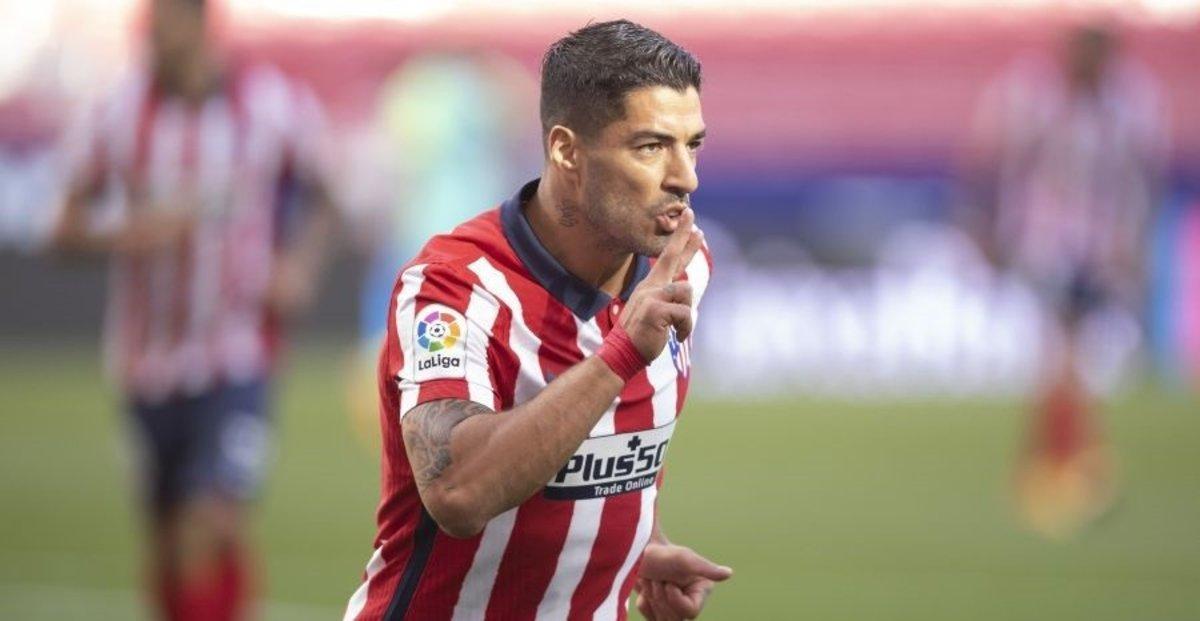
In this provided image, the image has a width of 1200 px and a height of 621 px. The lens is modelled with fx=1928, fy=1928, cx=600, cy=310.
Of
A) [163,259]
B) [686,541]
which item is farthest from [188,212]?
[686,541]

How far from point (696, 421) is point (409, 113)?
4.54 m

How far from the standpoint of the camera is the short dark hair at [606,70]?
3396mm

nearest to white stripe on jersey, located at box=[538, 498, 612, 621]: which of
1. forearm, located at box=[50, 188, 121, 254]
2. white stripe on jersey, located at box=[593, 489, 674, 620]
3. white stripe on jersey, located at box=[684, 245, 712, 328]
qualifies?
white stripe on jersey, located at box=[593, 489, 674, 620]

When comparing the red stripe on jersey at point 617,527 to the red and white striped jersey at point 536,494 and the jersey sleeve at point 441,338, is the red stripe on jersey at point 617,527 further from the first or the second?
the jersey sleeve at point 441,338

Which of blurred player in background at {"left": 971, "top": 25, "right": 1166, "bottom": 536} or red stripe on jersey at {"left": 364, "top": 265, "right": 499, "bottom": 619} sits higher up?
blurred player in background at {"left": 971, "top": 25, "right": 1166, "bottom": 536}

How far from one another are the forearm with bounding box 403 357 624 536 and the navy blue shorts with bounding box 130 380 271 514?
4.01m

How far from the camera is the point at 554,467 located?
3.09 metres

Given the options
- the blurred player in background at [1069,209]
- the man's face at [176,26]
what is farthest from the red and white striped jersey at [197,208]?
the blurred player in background at [1069,209]

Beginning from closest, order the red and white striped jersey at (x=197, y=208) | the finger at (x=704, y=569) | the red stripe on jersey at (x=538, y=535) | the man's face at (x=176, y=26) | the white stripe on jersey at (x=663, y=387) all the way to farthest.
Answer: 1. the red stripe on jersey at (x=538, y=535)
2. the white stripe on jersey at (x=663, y=387)
3. the finger at (x=704, y=569)
4. the man's face at (x=176, y=26)
5. the red and white striped jersey at (x=197, y=208)

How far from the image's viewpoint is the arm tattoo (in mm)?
3141

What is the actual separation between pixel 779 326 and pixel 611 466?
1234 cm

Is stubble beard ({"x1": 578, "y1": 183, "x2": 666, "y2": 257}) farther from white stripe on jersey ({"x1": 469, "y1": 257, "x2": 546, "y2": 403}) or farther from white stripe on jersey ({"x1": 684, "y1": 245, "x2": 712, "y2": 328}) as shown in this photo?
white stripe on jersey ({"x1": 684, "y1": 245, "x2": 712, "y2": 328})

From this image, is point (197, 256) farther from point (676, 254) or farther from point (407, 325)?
point (676, 254)

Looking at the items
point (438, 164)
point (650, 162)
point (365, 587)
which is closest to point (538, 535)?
point (365, 587)
